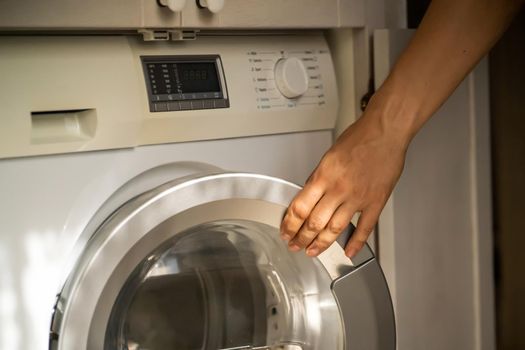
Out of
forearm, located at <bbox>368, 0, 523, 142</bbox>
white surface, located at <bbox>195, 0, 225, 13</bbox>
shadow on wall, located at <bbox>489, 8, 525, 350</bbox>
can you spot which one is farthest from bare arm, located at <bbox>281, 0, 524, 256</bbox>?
shadow on wall, located at <bbox>489, 8, 525, 350</bbox>

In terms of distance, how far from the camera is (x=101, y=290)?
0.93 metres

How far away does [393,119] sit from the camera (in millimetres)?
1064

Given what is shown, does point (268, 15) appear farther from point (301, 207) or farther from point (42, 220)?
point (42, 220)

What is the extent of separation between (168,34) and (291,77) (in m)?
0.21

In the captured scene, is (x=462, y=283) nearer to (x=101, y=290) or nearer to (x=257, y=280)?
(x=257, y=280)

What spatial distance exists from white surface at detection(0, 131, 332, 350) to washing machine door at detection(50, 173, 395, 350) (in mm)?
26

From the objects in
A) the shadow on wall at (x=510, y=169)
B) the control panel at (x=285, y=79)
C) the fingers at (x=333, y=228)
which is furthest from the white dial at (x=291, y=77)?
the shadow on wall at (x=510, y=169)

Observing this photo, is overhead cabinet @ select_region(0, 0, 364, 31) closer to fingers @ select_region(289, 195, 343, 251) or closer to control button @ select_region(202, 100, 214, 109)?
control button @ select_region(202, 100, 214, 109)

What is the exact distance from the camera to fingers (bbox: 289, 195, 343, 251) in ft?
3.36

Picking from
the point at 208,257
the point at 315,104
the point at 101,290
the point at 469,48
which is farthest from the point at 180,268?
the point at 469,48

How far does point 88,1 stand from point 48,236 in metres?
0.28

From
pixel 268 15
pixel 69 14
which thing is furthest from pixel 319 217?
pixel 69 14

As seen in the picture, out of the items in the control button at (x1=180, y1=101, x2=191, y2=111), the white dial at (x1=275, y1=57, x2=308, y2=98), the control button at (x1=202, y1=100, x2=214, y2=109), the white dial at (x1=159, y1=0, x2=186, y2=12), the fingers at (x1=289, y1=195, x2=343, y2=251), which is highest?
the white dial at (x1=159, y1=0, x2=186, y2=12)

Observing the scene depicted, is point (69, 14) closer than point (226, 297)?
Yes
